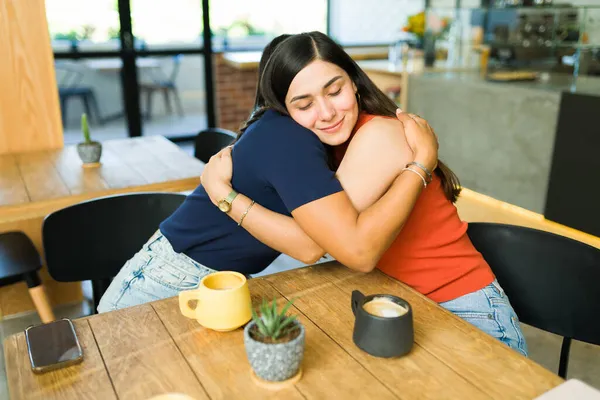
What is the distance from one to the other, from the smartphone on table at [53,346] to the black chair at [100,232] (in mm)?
731

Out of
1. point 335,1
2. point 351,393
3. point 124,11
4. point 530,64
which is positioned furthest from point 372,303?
point 335,1

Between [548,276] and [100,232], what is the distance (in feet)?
4.38

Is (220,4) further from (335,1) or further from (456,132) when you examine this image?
(456,132)

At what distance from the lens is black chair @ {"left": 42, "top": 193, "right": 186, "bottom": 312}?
173 cm

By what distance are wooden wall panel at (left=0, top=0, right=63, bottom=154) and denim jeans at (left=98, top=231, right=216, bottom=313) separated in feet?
5.68

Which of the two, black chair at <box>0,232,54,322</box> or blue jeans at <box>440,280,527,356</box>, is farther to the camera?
black chair at <box>0,232,54,322</box>

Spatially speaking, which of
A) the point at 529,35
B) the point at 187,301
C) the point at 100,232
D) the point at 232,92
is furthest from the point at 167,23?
the point at 187,301

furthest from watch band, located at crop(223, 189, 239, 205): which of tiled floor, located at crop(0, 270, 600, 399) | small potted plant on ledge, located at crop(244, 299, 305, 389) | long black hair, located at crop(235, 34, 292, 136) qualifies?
tiled floor, located at crop(0, 270, 600, 399)

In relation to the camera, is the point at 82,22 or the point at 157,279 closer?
the point at 157,279

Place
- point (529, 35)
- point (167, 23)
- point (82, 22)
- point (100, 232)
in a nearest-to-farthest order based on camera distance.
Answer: point (100, 232) < point (529, 35) < point (82, 22) < point (167, 23)

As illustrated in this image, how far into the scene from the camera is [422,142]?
1.18 metres

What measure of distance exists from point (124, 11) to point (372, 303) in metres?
4.94

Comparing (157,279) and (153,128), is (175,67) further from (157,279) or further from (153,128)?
(157,279)

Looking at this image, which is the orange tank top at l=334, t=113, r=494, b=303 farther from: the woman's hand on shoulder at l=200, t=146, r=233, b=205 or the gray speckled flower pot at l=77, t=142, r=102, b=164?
the gray speckled flower pot at l=77, t=142, r=102, b=164
